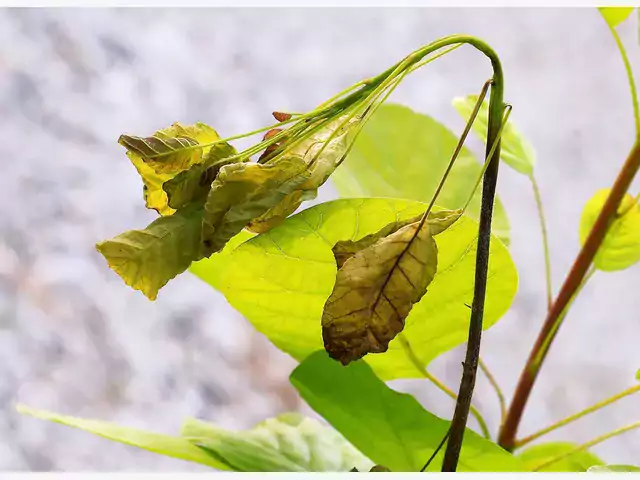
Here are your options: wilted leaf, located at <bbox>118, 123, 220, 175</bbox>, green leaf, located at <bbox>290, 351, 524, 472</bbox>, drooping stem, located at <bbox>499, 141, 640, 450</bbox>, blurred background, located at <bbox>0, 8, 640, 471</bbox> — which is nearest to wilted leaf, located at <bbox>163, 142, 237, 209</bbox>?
wilted leaf, located at <bbox>118, 123, 220, 175</bbox>

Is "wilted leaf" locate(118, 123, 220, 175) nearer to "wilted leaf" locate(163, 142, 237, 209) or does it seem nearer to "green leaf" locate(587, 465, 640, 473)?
"wilted leaf" locate(163, 142, 237, 209)

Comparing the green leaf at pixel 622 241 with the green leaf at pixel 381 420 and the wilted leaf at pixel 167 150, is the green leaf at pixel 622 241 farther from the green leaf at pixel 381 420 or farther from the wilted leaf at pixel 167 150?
the wilted leaf at pixel 167 150

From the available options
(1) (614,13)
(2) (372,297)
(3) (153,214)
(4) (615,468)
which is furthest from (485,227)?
(3) (153,214)

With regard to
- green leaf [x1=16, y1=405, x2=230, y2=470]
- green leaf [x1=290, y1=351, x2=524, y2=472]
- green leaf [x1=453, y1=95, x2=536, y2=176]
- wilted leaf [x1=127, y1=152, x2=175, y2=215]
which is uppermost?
green leaf [x1=453, y1=95, x2=536, y2=176]

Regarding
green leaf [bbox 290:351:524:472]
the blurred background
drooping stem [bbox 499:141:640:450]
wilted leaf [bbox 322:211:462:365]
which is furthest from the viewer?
the blurred background

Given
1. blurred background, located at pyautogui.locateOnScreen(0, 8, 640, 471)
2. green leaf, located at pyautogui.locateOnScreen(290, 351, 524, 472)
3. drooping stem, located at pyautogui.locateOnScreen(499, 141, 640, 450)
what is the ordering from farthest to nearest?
blurred background, located at pyautogui.locateOnScreen(0, 8, 640, 471)
drooping stem, located at pyautogui.locateOnScreen(499, 141, 640, 450)
green leaf, located at pyautogui.locateOnScreen(290, 351, 524, 472)

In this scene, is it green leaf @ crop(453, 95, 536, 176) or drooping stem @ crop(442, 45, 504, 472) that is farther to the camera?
green leaf @ crop(453, 95, 536, 176)

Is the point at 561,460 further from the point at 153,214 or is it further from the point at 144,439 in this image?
the point at 153,214

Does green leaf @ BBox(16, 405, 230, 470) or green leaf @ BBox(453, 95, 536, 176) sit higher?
green leaf @ BBox(453, 95, 536, 176)

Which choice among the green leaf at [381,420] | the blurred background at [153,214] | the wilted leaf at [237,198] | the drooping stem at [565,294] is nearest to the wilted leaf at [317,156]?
the wilted leaf at [237,198]
